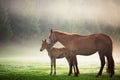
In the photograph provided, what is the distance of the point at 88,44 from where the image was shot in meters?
5.35

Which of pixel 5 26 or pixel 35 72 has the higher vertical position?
pixel 5 26

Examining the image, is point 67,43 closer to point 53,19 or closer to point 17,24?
point 53,19

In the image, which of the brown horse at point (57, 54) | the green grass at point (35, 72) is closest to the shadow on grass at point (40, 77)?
the green grass at point (35, 72)

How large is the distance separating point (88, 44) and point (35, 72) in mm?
952

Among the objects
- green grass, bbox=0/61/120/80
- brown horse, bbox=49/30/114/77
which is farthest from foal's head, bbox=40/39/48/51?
green grass, bbox=0/61/120/80

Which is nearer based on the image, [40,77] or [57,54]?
[40,77]

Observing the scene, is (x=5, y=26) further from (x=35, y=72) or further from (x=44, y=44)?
(x=35, y=72)

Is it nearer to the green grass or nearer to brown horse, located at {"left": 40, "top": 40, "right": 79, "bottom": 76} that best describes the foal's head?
brown horse, located at {"left": 40, "top": 40, "right": 79, "bottom": 76}

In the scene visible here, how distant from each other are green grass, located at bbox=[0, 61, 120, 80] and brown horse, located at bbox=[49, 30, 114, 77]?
148 mm

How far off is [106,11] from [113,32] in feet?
1.24

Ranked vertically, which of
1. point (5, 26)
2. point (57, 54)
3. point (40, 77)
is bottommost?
point (40, 77)

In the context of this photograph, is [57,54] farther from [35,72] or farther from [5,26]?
[5,26]

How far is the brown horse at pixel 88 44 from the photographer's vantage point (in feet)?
17.5

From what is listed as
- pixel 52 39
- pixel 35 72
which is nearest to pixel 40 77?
pixel 35 72
